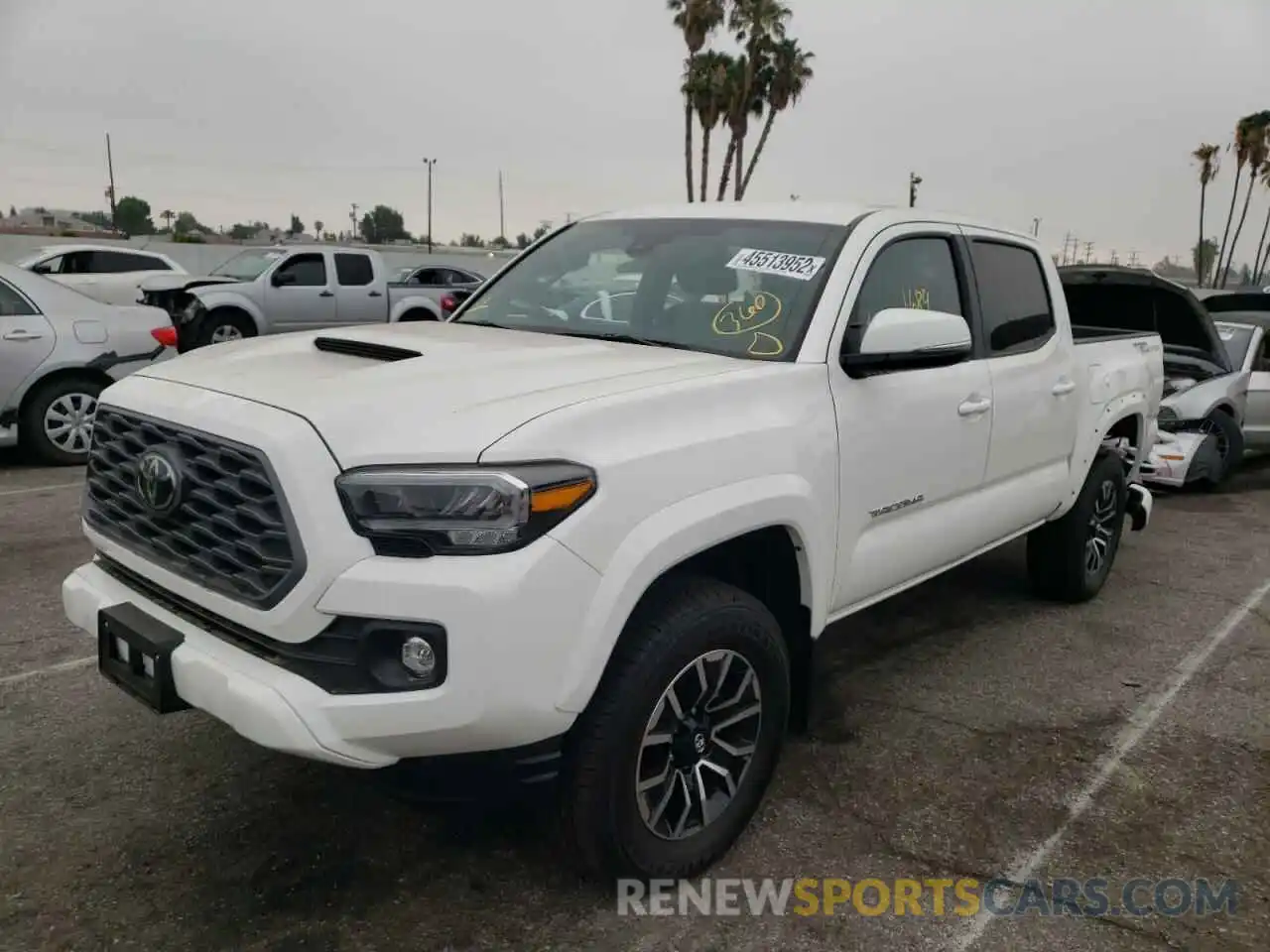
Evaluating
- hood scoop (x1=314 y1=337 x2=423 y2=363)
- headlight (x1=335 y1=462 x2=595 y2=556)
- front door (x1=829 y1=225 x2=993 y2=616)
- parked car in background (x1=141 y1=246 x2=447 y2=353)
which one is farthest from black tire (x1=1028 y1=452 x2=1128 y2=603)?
parked car in background (x1=141 y1=246 x2=447 y2=353)

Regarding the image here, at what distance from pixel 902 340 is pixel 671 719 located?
4.28 ft

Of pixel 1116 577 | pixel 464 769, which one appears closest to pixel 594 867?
pixel 464 769

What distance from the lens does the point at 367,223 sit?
3305 inches

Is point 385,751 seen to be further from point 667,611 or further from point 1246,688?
point 1246,688

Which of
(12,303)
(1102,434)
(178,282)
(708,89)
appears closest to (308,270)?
(178,282)

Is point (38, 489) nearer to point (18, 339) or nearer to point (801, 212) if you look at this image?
point (18, 339)

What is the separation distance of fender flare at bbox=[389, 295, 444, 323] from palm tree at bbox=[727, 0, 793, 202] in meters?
16.1

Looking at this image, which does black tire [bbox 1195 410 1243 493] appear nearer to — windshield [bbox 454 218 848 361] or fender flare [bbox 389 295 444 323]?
windshield [bbox 454 218 848 361]

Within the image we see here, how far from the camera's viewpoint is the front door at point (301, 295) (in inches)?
582

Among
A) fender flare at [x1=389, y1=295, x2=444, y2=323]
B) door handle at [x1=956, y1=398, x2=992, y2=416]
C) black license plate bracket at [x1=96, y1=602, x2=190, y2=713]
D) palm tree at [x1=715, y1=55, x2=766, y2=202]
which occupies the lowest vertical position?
black license plate bracket at [x1=96, y1=602, x2=190, y2=713]

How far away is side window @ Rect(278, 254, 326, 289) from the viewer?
15.2 m

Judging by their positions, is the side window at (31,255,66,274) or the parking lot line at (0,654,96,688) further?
the side window at (31,255,66,274)

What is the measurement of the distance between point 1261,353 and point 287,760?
28.9ft

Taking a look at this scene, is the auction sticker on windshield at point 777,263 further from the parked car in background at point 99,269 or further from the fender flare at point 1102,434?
the parked car in background at point 99,269
